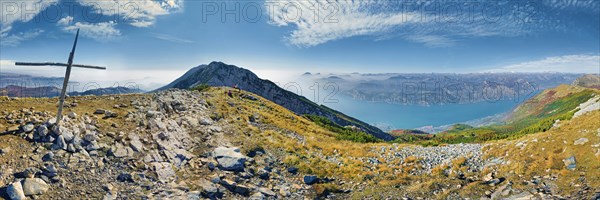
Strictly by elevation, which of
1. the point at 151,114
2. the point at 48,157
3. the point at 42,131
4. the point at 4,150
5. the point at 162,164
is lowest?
the point at 162,164

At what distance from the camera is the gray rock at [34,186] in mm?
15230

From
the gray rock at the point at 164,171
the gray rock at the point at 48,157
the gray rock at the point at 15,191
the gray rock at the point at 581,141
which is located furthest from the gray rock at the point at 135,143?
the gray rock at the point at 581,141

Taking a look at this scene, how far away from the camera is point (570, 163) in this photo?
20734 millimetres

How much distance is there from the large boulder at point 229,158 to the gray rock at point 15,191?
11.7m

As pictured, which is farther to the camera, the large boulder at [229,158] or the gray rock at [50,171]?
the large boulder at [229,158]

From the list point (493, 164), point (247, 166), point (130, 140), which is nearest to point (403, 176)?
point (493, 164)

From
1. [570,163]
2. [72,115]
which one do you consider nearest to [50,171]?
[72,115]

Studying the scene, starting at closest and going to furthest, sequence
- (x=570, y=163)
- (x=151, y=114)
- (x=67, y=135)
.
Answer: (x=67, y=135) → (x=570, y=163) → (x=151, y=114)

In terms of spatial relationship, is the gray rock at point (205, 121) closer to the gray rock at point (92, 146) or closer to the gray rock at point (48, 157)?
the gray rock at point (92, 146)

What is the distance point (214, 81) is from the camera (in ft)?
627

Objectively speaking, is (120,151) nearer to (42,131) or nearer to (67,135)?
(67,135)

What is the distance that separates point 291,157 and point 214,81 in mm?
172385

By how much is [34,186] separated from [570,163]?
107 ft

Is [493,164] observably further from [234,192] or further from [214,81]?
[214,81]
